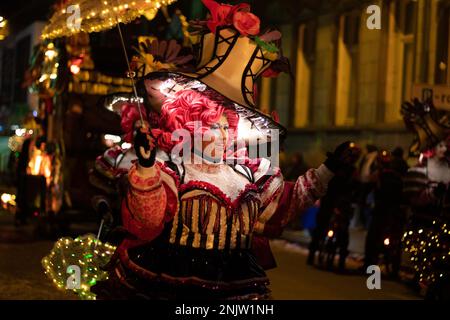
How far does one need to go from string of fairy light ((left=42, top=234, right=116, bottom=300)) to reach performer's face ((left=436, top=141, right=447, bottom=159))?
238 inches

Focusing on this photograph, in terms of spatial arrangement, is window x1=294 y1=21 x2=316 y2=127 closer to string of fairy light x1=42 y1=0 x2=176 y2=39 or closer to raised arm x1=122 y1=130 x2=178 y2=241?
string of fairy light x1=42 y1=0 x2=176 y2=39

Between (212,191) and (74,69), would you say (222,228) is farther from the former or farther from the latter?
(74,69)

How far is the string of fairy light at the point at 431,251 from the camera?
7113mm

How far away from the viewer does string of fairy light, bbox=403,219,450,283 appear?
711 cm

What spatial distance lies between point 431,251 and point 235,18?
3.84 metres

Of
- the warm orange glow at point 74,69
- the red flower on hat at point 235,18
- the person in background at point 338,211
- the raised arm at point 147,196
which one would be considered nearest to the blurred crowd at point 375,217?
the person in background at point 338,211

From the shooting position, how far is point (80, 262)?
4629mm

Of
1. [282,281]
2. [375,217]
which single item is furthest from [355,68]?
[282,281]

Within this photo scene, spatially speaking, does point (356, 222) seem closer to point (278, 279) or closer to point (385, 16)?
point (385, 16)

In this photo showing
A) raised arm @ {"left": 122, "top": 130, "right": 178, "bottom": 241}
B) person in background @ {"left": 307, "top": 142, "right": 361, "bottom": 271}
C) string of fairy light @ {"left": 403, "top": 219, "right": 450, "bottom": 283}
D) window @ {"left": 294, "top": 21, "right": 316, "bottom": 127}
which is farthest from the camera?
window @ {"left": 294, "top": 21, "right": 316, "bottom": 127}

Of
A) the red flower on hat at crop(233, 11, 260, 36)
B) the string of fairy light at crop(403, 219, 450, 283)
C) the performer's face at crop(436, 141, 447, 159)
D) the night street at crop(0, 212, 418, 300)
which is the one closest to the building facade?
the night street at crop(0, 212, 418, 300)

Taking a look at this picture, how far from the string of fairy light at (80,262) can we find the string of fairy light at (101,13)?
127 centimetres
